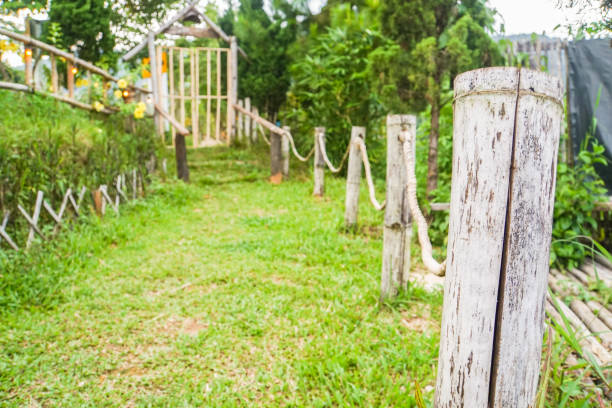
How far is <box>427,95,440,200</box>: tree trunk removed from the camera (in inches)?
194

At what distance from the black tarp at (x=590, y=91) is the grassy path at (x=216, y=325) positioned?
2.66 metres

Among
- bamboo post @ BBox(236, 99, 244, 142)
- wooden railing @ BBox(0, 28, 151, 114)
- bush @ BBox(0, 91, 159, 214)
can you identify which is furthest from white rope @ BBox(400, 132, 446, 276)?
bamboo post @ BBox(236, 99, 244, 142)

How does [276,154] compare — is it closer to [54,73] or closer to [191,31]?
[191,31]

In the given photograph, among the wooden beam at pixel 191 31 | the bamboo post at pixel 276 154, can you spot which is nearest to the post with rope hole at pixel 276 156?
the bamboo post at pixel 276 154

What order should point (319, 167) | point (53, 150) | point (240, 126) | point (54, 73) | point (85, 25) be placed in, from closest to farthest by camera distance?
point (53, 150), point (54, 73), point (319, 167), point (85, 25), point (240, 126)

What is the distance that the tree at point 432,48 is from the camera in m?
4.82

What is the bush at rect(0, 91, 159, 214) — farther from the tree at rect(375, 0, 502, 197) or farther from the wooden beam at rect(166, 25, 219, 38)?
the tree at rect(375, 0, 502, 197)

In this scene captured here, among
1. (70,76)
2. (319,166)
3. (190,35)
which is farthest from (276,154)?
(70,76)

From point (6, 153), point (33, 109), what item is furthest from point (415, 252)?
point (33, 109)

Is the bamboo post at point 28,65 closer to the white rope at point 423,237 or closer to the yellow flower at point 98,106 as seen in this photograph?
the yellow flower at point 98,106

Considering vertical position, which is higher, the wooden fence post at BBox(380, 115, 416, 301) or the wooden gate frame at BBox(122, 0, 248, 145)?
the wooden gate frame at BBox(122, 0, 248, 145)

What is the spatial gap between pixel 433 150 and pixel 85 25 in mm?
8155

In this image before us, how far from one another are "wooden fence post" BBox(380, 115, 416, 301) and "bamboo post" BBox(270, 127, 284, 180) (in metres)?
5.25

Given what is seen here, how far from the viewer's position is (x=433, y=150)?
491 cm
